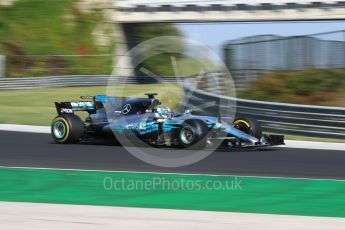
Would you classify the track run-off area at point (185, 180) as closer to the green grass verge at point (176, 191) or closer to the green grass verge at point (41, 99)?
the green grass verge at point (176, 191)

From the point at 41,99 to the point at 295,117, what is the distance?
1172cm

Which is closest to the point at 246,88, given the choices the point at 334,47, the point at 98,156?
the point at 334,47

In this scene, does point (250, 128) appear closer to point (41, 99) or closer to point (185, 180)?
point (185, 180)

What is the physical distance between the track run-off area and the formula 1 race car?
0.80 feet

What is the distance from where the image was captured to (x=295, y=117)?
45.4ft

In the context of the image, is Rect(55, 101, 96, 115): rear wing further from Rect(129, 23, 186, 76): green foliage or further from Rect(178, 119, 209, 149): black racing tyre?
Rect(129, 23, 186, 76): green foliage

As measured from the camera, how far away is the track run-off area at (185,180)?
7.34 m

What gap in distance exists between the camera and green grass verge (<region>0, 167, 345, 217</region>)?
23.6 ft

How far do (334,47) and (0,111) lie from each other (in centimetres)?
874

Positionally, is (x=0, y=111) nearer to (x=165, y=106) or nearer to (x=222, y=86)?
(x=222, y=86)

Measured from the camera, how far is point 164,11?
35.2m

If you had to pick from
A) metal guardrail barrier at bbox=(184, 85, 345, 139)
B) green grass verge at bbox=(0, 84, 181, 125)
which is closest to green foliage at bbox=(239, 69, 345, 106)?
green grass verge at bbox=(0, 84, 181, 125)

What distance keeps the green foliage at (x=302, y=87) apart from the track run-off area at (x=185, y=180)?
5.38 metres

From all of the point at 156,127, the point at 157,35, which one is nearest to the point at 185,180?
the point at 156,127
